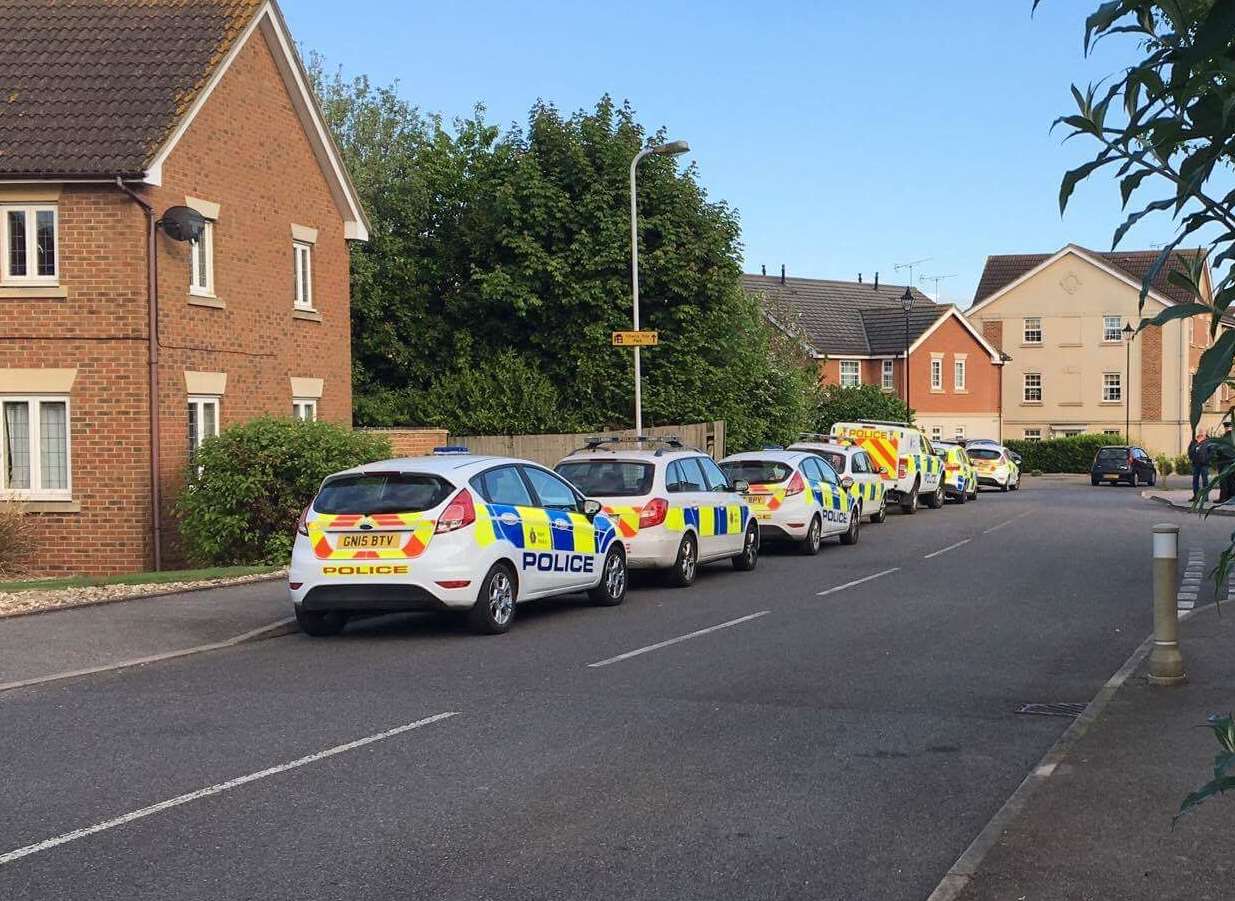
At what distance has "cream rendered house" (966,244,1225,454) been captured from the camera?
7381 cm

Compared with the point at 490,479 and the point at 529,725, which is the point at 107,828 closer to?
the point at 529,725

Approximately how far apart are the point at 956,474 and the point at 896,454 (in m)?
6.19

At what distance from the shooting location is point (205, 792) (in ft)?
23.2

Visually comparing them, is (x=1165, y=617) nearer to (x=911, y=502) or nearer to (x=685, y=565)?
(x=685, y=565)

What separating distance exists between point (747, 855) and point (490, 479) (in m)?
7.60

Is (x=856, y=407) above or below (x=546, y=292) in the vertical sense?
below

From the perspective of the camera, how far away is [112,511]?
20500mm

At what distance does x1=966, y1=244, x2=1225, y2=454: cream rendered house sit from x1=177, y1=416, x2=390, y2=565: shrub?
59658 mm

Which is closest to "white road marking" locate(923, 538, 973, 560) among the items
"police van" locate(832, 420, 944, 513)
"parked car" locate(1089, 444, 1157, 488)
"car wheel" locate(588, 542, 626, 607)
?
"car wheel" locate(588, 542, 626, 607)

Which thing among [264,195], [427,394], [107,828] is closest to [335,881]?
[107,828]

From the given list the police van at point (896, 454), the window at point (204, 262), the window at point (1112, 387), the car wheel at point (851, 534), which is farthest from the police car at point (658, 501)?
the window at point (1112, 387)

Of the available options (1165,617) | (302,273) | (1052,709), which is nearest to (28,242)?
(302,273)

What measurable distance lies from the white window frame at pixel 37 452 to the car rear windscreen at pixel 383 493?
9150 mm

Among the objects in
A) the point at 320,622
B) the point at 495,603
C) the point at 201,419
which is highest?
the point at 201,419
